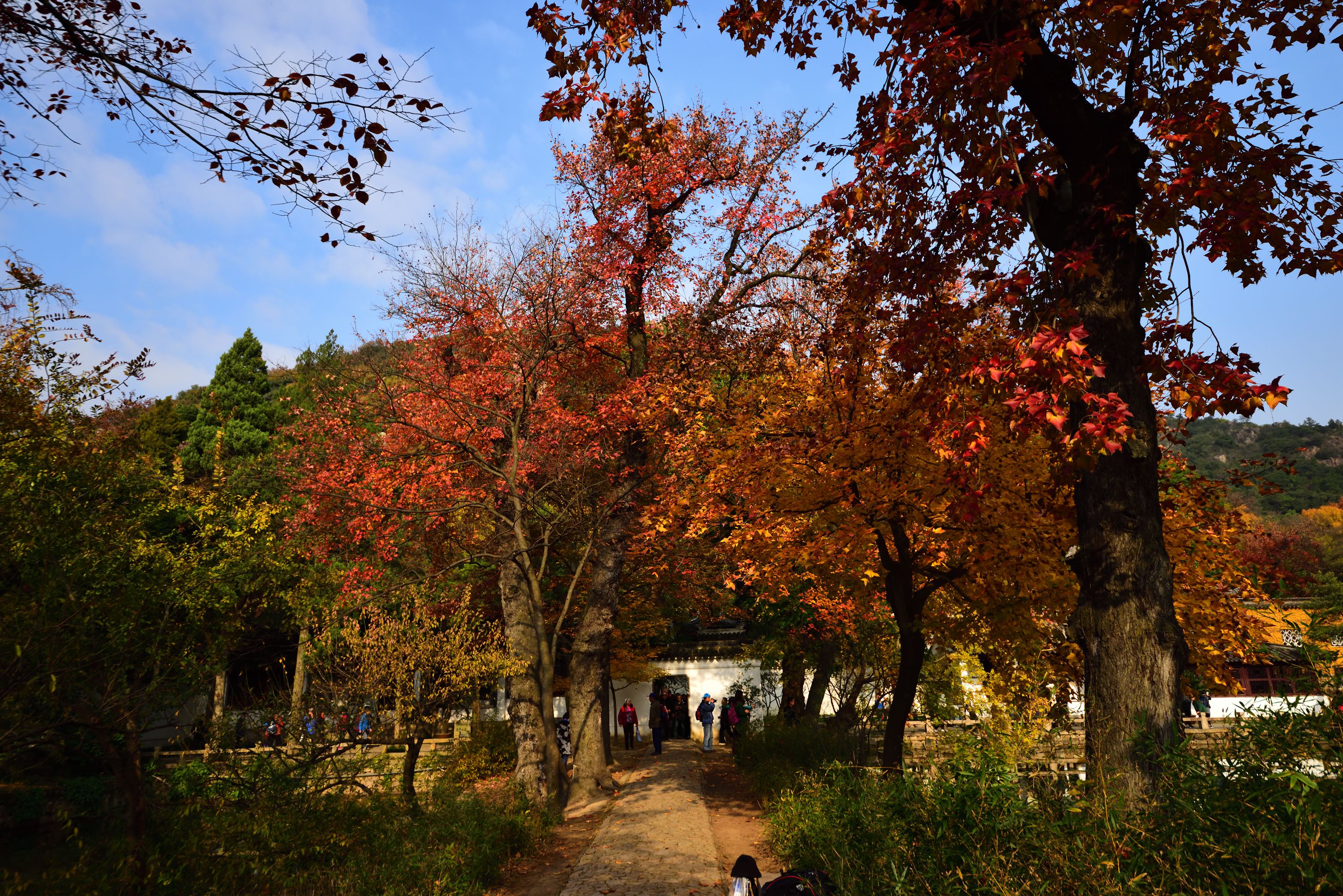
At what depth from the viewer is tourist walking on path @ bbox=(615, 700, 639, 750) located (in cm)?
2814

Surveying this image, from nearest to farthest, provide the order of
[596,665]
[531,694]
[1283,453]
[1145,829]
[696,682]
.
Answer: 1. [1145,829]
2. [596,665]
3. [531,694]
4. [696,682]
5. [1283,453]

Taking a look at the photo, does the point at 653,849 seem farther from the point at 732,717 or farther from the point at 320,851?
the point at 732,717

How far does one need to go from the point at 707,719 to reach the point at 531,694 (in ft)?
37.1

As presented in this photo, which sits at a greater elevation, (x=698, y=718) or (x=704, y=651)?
(x=704, y=651)

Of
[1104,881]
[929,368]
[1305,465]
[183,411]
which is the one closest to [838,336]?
[929,368]

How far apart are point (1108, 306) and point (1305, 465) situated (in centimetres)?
12603

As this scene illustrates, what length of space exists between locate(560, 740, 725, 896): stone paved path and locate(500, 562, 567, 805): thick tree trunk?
1432 millimetres

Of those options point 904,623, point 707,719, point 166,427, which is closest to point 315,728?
point 904,623

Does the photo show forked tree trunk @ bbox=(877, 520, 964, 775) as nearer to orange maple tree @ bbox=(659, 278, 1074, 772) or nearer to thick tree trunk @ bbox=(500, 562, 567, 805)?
orange maple tree @ bbox=(659, 278, 1074, 772)

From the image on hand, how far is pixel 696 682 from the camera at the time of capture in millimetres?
38500

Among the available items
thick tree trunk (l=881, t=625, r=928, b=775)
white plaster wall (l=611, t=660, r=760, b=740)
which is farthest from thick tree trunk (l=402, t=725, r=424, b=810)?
white plaster wall (l=611, t=660, r=760, b=740)

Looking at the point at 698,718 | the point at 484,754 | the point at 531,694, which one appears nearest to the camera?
the point at 531,694

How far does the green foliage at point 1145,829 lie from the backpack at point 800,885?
7.8 inches

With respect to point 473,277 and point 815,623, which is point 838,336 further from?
point 815,623
